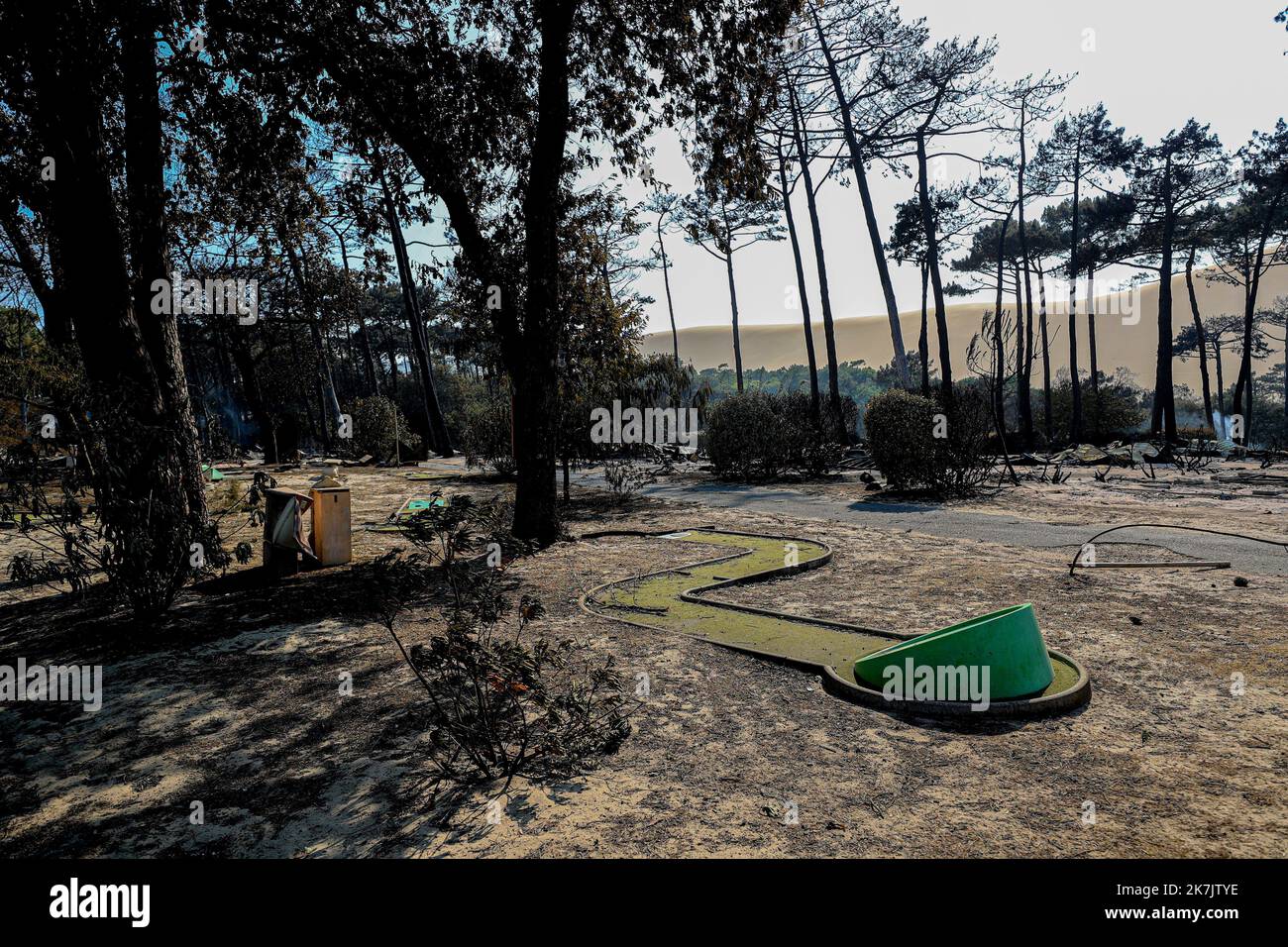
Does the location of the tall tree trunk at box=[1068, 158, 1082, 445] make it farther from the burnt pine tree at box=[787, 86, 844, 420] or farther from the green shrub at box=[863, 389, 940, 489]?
the green shrub at box=[863, 389, 940, 489]

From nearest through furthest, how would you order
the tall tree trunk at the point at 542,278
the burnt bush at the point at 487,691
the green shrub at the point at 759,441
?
the burnt bush at the point at 487,691 < the tall tree trunk at the point at 542,278 < the green shrub at the point at 759,441

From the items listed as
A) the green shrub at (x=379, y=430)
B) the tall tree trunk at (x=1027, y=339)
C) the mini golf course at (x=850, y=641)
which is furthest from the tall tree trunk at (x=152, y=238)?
the tall tree trunk at (x=1027, y=339)

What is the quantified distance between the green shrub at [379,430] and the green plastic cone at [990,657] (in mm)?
21615

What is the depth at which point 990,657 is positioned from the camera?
4.12 m

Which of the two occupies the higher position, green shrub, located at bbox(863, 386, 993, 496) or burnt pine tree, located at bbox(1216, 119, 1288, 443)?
burnt pine tree, located at bbox(1216, 119, 1288, 443)

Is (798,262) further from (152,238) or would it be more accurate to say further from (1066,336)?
(1066,336)

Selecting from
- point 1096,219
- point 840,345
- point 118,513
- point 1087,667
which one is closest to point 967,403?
point 1087,667

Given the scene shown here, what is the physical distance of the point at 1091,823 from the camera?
284cm

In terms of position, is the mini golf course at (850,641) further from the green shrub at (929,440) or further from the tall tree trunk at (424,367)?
the tall tree trunk at (424,367)

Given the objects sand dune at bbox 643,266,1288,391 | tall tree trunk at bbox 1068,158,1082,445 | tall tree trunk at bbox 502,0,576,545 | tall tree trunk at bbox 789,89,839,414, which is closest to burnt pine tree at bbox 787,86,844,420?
tall tree trunk at bbox 789,89,839,414

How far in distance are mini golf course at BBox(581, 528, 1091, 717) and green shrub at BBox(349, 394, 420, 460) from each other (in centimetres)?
1846

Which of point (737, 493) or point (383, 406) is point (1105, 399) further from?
point (383, 406)

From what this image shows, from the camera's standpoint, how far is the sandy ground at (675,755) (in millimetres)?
2795

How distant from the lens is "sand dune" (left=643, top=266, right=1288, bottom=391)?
110 metres
